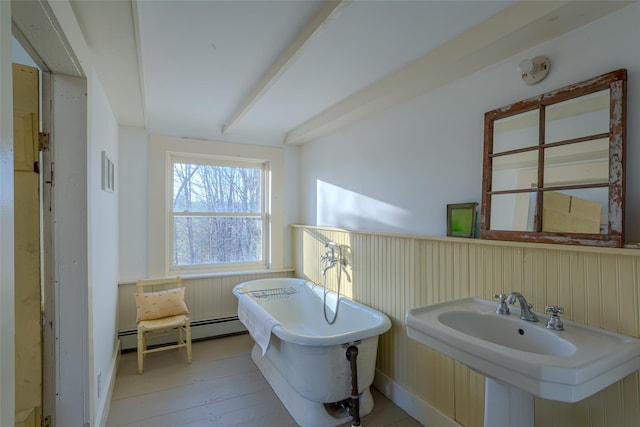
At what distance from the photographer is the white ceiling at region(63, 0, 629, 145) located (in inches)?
56.4

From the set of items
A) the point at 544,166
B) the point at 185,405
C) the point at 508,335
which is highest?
the point at 544,166

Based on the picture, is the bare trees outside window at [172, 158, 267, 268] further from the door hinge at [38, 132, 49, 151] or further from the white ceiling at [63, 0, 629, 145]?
the door hinge at [38, 132, 49, 151]

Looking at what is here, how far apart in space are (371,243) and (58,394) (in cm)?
204

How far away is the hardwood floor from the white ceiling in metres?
2.24

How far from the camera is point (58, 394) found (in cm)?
146

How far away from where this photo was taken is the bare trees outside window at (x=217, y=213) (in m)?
3.45

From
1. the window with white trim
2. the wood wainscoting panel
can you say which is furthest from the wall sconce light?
the window with white trim

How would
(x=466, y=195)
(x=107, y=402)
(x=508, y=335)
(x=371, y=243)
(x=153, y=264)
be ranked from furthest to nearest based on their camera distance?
(x=153, y=264) < (x=371, y=243) < (x=107, y=402) < (x=466, y=195) < (x=508, y=335)

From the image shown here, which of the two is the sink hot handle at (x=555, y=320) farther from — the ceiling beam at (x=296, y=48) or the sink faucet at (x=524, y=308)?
the ceiling beam at (x=296, y=48)

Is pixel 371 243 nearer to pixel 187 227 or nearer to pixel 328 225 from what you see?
pixel 328 225

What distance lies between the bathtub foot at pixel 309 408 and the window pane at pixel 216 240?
1.61 metres

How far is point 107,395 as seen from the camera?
211cm

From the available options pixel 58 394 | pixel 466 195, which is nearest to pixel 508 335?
pixel 466 195

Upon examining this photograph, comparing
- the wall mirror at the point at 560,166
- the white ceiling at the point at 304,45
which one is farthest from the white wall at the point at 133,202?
the wall mirror at the point at 560,166
